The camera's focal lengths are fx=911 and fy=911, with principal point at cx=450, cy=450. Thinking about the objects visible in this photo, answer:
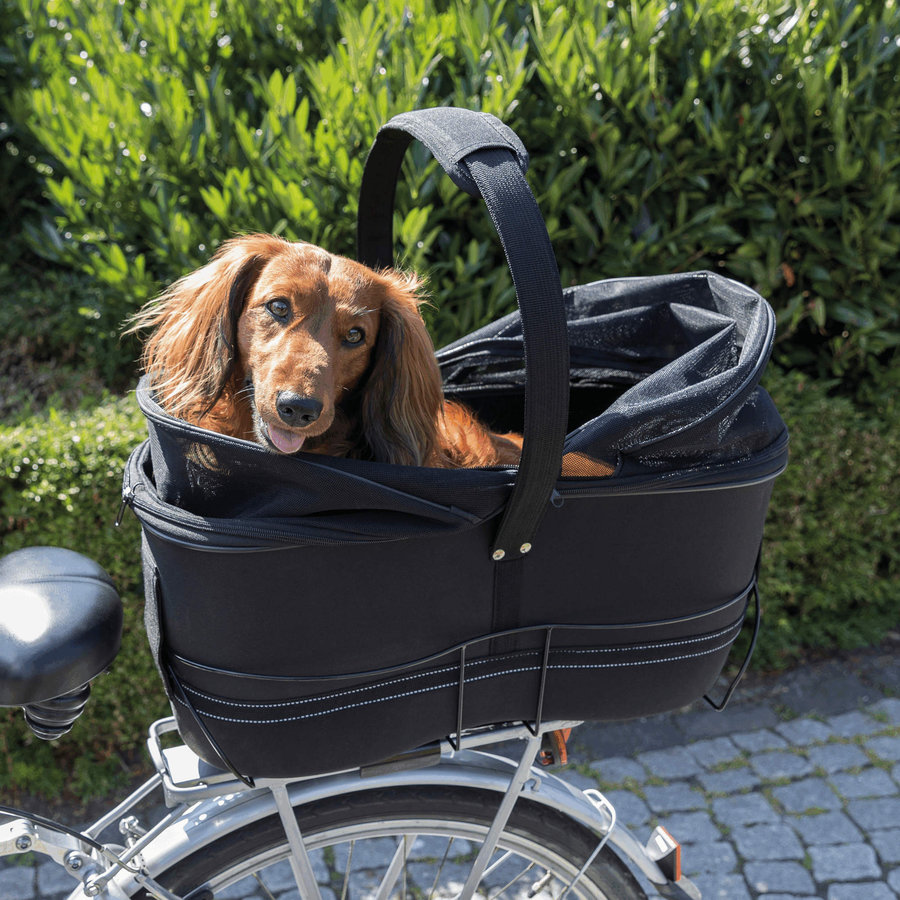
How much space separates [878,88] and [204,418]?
3.13 metres

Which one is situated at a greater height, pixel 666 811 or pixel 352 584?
pixel 352 584

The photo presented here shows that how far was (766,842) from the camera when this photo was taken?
10.1 ft

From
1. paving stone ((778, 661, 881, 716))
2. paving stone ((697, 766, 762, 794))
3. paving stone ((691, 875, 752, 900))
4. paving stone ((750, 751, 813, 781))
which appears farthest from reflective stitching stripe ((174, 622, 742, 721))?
paving stone ((778, 661, 881, 716))

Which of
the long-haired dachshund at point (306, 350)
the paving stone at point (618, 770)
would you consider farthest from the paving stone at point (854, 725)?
the long-haired dachshund at point (306, 350)

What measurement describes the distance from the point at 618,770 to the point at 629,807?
0.68 ft

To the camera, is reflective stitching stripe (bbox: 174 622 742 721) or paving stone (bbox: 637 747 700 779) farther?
paving stone (bbox: 637 747 700 779)

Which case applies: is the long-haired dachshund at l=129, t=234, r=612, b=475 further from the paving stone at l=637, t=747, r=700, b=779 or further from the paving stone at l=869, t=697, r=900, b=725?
the paving stone at l=869, t=697, r=900, b=725

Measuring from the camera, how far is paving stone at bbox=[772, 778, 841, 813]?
10.6 feet

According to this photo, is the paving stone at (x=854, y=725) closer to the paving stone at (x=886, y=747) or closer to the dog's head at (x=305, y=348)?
the paving stone at (x=886, y=747)

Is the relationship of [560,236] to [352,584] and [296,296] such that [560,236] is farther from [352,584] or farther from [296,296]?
[352,584]

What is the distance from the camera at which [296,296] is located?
182 cm

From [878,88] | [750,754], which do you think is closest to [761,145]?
[878,88]

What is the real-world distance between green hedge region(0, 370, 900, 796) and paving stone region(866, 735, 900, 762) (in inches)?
19.4

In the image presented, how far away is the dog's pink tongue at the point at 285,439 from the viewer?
1554 millimetres
